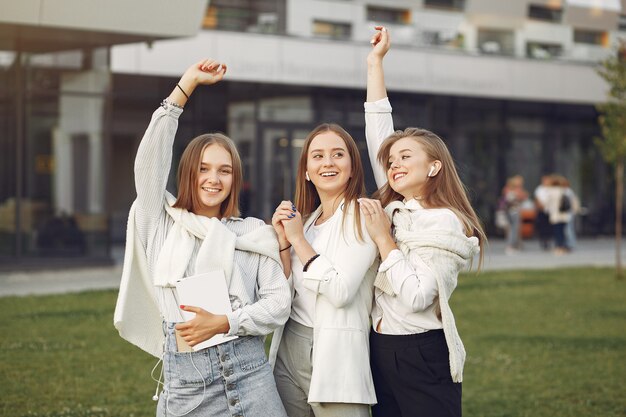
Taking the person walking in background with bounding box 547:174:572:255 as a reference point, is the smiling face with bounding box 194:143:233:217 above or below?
above

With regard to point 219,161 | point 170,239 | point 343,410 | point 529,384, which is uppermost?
point 219,161

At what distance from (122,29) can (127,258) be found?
36.7ft

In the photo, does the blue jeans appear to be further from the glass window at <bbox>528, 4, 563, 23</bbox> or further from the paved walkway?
the glass window at <bbox>528, 4, 563, 23</bbox>

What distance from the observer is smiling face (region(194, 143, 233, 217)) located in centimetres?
388

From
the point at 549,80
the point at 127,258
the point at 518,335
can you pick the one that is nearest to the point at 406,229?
the point at 127,258

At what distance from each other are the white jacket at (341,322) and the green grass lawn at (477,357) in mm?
3743

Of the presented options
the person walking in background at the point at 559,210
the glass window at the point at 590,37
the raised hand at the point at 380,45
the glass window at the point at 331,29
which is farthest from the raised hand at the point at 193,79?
the glass window at the point at 590,37

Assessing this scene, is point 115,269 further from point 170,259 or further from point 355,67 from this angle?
point 170,259

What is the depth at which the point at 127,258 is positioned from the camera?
3.91 meters

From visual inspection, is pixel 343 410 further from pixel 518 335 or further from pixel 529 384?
pixel 518 335

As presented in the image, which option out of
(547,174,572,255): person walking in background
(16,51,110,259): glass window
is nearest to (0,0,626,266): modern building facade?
(16,51,110,259): glass window

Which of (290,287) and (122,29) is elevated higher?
(122,29)

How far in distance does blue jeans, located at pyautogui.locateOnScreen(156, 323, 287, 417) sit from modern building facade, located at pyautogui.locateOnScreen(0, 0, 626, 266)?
13.8m

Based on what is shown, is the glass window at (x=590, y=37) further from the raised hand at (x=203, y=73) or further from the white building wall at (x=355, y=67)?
the raised hand at (x=203, y=73)
